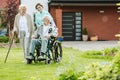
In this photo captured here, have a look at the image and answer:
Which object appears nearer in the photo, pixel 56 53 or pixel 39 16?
pixel 39 16

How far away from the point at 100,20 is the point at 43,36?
24.4m

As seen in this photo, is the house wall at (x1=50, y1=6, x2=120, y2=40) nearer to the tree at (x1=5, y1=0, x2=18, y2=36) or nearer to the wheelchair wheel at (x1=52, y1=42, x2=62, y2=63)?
the tree at (x1=5, y1=0, x2=18, y2=36)

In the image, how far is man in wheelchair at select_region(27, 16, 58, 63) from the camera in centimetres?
1511

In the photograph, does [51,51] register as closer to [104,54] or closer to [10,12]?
[104,54]

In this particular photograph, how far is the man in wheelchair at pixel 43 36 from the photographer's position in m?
15.1

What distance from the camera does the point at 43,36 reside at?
1525 centimetres

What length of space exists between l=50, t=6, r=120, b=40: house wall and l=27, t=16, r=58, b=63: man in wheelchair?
23733 millimetres

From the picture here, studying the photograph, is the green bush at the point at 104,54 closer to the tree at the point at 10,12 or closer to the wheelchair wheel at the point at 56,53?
the wheelchair wheel at the point at 56,53

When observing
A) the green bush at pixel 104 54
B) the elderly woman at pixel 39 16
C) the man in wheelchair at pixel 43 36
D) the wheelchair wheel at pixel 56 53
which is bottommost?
the green bush at pixel 104 54

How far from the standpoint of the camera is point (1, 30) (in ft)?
125

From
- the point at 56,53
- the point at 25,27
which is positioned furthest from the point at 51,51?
the point at 25,27

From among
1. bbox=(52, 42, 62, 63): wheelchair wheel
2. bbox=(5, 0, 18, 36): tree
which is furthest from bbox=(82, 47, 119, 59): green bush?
bbox=(5, 0, 18, 36): tree

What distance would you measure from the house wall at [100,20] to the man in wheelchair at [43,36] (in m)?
23.7

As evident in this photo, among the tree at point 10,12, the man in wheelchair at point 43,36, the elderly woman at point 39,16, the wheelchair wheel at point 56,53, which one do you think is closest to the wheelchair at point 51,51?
the wheelchair wheel at point 56,53
